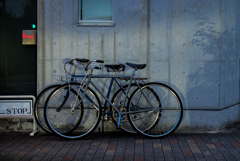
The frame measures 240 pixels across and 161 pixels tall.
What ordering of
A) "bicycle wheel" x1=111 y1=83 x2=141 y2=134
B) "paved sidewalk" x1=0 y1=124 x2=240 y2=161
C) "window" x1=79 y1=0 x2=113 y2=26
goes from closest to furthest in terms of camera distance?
"paved sidewalk" x1=0 y1=124 x2=240 y2=161, "bicycle wheel" x1=111 y1=83 x2=141 y2=134, "window" x1=79 y1=0 x2=113 y2=26

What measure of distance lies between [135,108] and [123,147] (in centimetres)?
82

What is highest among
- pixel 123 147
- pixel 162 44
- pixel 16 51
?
pixel 162 44

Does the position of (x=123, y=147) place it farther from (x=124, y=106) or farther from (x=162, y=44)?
(x=162, y=44)

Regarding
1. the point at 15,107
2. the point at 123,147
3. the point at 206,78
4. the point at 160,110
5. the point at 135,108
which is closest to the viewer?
the point at 123,147

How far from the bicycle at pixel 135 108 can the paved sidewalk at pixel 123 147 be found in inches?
9.5

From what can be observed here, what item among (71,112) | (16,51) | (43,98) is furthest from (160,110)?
(16,51)

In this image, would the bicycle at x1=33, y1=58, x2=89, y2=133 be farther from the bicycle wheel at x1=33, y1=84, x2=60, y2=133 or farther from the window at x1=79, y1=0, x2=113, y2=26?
the window at x1=79, y1=0, x2=113, y2=26

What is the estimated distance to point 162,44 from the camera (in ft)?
17.9

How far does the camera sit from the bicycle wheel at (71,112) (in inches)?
195

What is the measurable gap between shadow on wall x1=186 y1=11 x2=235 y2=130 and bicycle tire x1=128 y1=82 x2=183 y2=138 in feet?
1.05

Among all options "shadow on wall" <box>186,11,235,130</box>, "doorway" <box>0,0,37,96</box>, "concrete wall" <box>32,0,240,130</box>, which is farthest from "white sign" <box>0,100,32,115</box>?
"shadow on wall" <box>186,11,235,130</box>

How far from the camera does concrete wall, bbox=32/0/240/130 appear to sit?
17.8 feet

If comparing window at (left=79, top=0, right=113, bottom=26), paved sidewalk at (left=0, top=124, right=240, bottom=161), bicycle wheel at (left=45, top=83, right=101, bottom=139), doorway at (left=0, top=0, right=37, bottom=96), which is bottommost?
paved sidewalk at (left=0, top=124, right=240, bottom=161)

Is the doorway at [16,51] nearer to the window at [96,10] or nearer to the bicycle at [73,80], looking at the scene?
the bicycle at [73,80]
